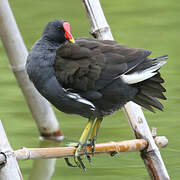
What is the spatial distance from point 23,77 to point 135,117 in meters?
1.70

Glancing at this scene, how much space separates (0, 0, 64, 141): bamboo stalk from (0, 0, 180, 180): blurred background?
128mm

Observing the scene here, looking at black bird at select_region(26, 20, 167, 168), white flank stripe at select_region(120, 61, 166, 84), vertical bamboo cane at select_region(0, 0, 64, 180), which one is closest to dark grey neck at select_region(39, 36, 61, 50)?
black bird at select_region(26, 20, 167, 168)

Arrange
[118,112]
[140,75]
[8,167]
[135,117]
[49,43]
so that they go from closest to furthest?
[8,167] → [140,75] → [49,43] → [135,117] → [118,112]

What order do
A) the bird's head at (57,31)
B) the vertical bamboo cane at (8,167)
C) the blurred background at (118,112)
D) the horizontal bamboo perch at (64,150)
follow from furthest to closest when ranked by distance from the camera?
the blurred background at (118,112)
the bird's head at (57,31)
the horizontal bamboo perch at (64,150)
the vertical bamboo cane at (8,167)

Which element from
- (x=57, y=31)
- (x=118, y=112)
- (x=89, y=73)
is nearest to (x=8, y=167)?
(x=89, y=73)

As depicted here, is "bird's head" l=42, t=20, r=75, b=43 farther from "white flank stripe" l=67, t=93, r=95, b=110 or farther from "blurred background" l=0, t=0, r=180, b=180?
"blurred background" l=0, t=0, r=180, b=180

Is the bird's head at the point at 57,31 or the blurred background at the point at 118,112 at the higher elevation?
the bird's head at the point at 57,31

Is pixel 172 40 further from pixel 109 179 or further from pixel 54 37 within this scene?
pixel 54 37

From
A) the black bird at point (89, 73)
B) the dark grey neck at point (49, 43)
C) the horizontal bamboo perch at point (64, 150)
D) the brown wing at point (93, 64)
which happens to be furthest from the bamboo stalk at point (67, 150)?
the dark grey neck at point (49, 43)

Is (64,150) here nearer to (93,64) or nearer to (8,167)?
(8,167)

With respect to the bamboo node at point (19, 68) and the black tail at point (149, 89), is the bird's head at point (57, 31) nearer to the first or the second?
the black tail at point (149, 89)

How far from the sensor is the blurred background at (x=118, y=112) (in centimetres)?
525

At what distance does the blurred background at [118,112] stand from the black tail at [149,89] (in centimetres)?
109

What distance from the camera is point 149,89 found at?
4.01 meters
